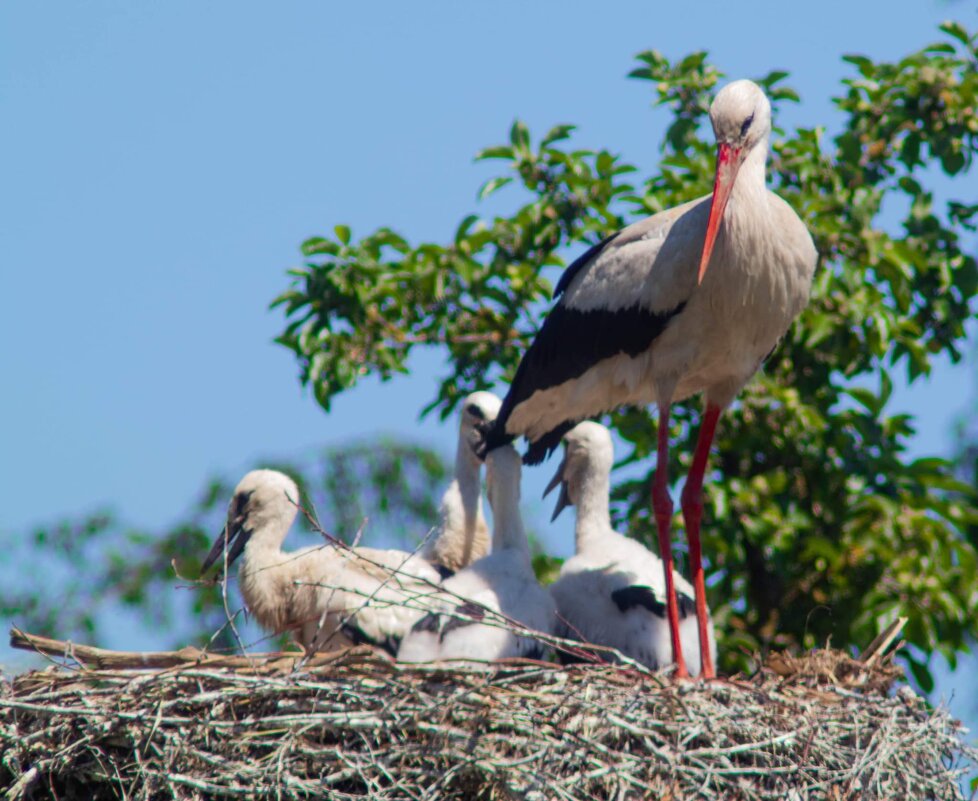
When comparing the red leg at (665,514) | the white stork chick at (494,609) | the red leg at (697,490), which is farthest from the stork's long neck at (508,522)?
the red leg at (697,490)

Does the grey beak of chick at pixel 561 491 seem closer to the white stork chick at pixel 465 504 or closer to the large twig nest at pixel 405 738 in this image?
the white stork chick at pixel 465 504

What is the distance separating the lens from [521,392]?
7230 mm

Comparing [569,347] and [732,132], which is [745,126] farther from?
[569,347]

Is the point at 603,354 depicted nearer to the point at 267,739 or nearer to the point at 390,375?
the point at 390,375

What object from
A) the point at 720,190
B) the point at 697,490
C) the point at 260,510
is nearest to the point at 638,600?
the point at 697,490

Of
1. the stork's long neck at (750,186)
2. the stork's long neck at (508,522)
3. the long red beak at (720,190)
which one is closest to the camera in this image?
the long red beak at (720,190)

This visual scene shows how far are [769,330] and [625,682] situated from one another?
5.92 ft

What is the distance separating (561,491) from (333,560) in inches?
43.5

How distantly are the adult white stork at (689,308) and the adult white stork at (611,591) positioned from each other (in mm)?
174

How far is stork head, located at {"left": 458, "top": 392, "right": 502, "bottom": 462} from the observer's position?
7723mm

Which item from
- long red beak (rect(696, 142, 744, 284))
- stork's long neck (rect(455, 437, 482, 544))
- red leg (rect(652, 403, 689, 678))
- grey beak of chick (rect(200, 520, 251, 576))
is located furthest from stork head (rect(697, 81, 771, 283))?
grey beak of chick (rect(200, 520, 251, 576))

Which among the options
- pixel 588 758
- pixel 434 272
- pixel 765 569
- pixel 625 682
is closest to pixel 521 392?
pixel 434 272

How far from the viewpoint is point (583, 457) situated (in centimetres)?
747

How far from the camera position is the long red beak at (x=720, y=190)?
6.31 meters
